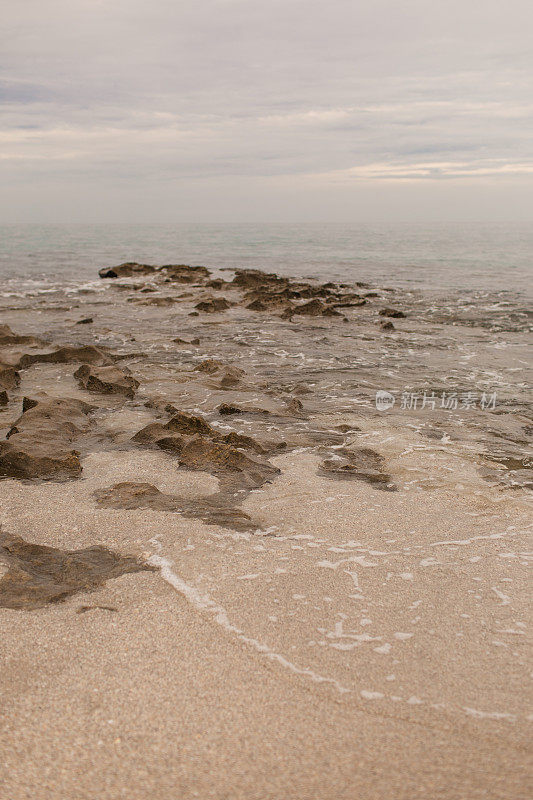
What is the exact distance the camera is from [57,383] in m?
7.76

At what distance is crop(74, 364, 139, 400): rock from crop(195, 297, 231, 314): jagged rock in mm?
7074

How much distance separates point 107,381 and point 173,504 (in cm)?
348

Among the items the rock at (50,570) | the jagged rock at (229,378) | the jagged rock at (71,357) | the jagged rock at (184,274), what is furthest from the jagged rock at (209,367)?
the jagged rock at (184,274)

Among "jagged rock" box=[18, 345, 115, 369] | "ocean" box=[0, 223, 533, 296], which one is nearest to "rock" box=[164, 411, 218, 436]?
"jagged rock" box=[18, 345, 115, 369]

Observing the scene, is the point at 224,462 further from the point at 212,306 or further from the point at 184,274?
the point at 184,274

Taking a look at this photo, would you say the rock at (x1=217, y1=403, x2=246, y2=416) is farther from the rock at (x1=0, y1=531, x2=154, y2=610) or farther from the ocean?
the ocean

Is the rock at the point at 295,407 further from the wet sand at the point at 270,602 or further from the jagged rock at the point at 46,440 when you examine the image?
the jagged rock at the point at 46,440

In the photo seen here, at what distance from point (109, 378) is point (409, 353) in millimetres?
5171

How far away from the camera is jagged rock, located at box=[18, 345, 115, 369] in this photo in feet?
28.8

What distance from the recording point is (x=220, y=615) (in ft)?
9.51

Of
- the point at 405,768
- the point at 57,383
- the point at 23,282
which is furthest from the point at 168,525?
the point at 23,282

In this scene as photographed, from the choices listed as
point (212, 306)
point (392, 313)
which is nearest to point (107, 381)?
point (212, 306)

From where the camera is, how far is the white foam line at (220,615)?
8.20 ft

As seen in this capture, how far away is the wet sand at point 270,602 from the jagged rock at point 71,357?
→ 1560mm
